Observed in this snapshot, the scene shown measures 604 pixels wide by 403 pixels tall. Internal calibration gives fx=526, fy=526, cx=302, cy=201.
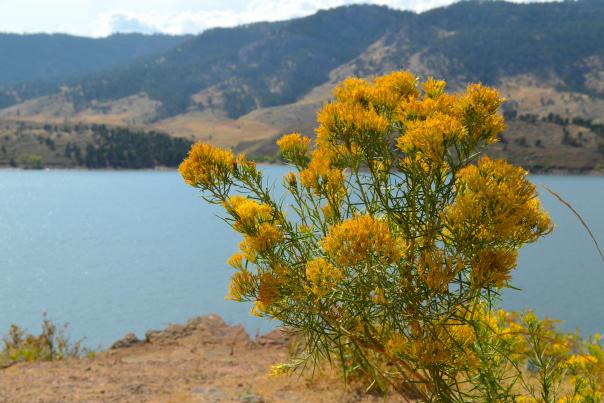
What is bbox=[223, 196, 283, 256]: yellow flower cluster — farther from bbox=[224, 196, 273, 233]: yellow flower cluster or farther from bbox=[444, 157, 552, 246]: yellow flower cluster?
bbox=[444, 157, 552, 246]: yellow flower cluster

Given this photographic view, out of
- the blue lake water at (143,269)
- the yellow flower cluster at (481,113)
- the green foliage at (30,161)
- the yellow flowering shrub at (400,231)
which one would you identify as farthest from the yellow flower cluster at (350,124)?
the green foliage at (30,161)

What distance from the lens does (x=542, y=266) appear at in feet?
97.3

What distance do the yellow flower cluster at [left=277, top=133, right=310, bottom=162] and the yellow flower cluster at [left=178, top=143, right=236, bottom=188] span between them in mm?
468

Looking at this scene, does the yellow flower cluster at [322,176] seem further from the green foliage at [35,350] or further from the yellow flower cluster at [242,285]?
the green foliage at [35,350]

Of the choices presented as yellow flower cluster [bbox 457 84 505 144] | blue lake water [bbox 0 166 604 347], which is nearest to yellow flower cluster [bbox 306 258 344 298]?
yellow flower cluster [bbox 457 84 505 144]

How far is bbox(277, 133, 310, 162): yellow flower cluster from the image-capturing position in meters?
3.07

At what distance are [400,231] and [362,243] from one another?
2.41 ft

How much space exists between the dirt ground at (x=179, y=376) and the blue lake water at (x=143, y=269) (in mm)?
2772

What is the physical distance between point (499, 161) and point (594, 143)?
119 meters

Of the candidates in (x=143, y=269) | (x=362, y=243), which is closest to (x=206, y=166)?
(x=362, y=243)

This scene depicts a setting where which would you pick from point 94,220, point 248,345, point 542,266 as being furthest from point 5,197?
point 248,345

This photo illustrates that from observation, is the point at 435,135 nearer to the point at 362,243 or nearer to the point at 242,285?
the point at 362,243

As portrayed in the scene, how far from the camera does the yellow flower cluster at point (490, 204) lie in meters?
2.09

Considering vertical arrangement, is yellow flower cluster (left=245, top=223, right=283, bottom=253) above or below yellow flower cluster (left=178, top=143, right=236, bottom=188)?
below
